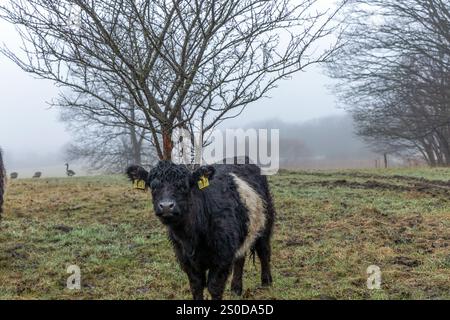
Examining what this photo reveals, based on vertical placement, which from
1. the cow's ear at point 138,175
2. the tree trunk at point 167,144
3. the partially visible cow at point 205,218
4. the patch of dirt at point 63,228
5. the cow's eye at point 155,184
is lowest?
the patch of dirt at point 63,228

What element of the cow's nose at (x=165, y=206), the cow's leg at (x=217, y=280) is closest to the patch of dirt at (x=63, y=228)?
the cow's leg at (x=217, y=280)

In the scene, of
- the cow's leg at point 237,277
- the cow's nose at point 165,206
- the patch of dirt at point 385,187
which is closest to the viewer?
the cow's nose at point 165,206

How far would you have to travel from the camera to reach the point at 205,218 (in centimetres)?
617

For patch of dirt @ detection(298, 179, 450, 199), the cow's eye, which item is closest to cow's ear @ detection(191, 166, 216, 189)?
the cow's eye

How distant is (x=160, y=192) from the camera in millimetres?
5652

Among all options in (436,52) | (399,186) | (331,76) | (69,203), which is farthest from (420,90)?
(69,203)

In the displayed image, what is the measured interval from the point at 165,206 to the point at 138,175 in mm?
776

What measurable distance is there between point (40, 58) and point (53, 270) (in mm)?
3075

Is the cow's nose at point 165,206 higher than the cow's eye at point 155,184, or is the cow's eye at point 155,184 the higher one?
the cow's eye at point 155,184

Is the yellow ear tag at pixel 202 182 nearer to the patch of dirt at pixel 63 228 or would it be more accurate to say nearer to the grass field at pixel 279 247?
the grass field at pixel 279 247

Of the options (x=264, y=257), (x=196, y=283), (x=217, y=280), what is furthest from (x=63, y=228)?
(x=217, y=280)

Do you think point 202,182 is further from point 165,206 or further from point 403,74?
point 403,74

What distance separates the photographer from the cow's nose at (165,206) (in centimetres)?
544
